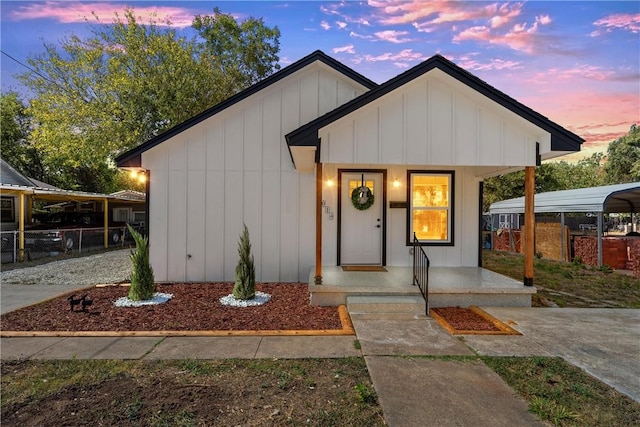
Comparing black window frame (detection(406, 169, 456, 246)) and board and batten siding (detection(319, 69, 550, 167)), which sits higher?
board and batten siding (detection(319, 69, 550, 167))

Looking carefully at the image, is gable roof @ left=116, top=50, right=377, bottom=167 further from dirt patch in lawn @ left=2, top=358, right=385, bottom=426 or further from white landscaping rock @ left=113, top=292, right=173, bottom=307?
dirt patch in lawn @ left=2, top=358, right=385, bottom=426

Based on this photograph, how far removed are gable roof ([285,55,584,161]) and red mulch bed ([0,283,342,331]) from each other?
2640mm

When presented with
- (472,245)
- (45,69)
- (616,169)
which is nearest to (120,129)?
(45,69)

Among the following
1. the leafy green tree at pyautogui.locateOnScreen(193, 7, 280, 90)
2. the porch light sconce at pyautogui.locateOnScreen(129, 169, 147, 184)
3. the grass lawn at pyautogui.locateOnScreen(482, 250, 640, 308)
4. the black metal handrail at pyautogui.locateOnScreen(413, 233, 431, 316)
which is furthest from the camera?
the leafy green tree at pyautogui.locateOnScreen(193, 7, 280, 90)

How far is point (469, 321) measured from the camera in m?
4.93

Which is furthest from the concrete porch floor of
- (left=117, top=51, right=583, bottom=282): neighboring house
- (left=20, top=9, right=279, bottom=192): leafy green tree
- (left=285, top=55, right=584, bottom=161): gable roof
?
(left=20, top=9, right=279, bottom=192): leafy green tree

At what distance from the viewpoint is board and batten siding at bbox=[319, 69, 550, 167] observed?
5734 millimetres

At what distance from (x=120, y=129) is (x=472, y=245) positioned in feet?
48.6

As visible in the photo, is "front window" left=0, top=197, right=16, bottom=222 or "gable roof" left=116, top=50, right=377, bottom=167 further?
"front window" left=0, top=197, right=16, bottom=222

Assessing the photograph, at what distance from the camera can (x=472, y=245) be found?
25.5 feet

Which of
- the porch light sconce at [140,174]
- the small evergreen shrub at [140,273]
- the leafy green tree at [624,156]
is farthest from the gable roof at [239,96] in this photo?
the leafy green tree at [624,156]

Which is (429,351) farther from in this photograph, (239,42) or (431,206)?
(239,42)

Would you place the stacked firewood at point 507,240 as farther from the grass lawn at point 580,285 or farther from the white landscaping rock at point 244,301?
the white landscaping rock at point 244,301

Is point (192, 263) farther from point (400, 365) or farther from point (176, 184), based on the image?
point (400, 365)
